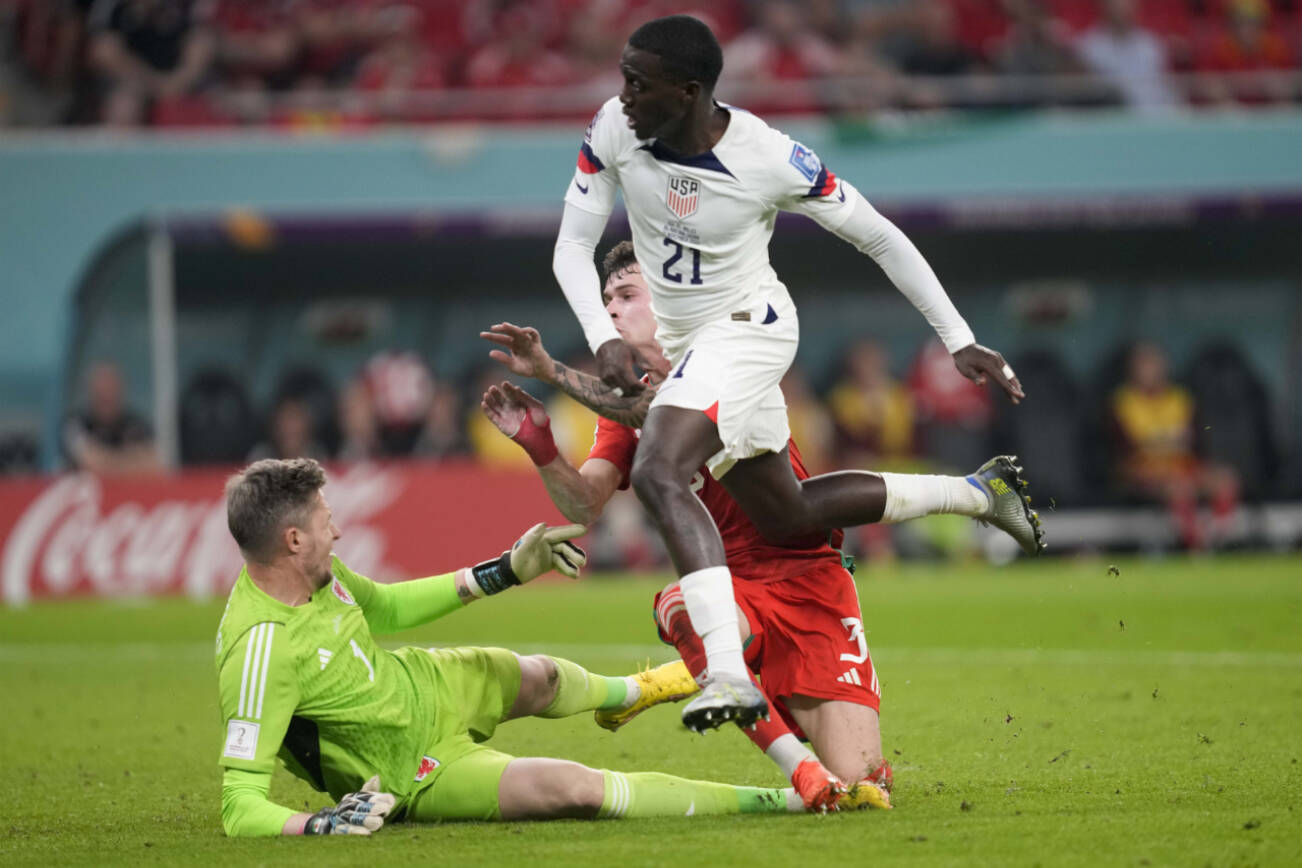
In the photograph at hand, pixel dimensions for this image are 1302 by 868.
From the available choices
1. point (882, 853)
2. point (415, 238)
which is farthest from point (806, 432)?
point (882, 853)

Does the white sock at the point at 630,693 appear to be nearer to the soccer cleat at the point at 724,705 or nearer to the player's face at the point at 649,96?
the soccer cleat at the point at 724,705

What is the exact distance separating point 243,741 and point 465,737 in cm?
74

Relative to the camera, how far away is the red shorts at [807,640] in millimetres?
5566

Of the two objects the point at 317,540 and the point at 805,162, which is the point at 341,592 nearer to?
the point at 317,540

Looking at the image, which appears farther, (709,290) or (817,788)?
(709,290)

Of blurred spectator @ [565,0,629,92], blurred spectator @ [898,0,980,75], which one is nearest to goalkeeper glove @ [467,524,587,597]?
blurred spectator @ [565,0,629,92]

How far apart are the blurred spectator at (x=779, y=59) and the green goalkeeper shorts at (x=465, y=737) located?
38.1ft

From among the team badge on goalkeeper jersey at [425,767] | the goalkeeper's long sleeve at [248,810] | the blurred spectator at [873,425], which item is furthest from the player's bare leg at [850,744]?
the blurred spectator at [873,425]

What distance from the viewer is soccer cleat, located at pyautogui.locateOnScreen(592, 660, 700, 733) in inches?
228

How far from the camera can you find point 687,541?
192 inches

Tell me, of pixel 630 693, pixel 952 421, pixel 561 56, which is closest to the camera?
pixel 630 693

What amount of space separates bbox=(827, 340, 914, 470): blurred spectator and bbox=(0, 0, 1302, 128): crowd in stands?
2698mm

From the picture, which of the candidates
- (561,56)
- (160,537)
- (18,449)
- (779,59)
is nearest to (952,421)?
(779,59)

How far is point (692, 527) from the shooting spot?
4.89 meters
